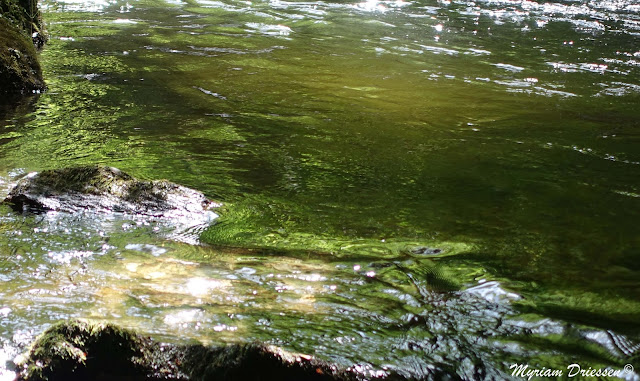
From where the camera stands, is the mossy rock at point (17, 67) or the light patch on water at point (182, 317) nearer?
the light patch on water at point (182, 317)

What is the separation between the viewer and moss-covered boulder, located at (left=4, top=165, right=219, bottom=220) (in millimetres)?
4156

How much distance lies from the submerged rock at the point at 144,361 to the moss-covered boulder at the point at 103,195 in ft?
5.43

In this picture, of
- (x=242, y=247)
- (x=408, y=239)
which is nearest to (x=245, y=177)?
(x=242, y=247)

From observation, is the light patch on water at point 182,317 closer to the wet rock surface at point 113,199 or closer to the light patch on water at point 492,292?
the wet rock surface at point 113,199


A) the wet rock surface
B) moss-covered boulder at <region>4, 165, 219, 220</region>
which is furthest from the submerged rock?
moss-covered boulder at <region>4, 165, 219, 220</region>

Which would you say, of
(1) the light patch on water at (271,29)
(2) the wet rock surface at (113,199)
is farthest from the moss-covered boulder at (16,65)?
(1) the light patch on water at (271,29)

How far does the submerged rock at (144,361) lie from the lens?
2441 millimetres

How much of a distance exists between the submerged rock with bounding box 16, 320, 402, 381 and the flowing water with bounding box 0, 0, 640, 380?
133 mm

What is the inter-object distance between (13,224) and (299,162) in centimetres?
241

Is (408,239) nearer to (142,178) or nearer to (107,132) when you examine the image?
(142,178)

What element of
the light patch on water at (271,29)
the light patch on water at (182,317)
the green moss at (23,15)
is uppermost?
the green moss at (23,15)

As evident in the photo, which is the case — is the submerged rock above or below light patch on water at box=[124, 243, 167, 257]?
above

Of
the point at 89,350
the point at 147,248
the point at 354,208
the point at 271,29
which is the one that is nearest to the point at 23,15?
the point at 271,29

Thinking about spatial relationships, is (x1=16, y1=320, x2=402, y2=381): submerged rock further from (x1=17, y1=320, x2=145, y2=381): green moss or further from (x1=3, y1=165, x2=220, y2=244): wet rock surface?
(x1=3, y1=165, x2=220, y2=244): wet rock surface
